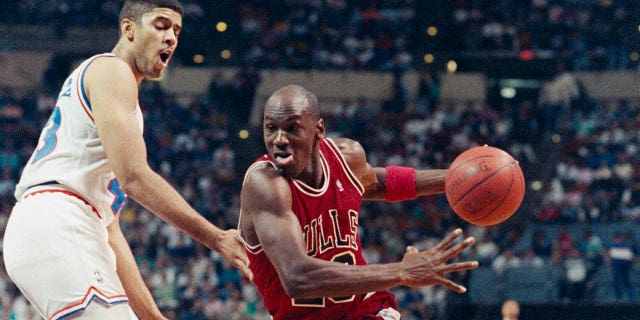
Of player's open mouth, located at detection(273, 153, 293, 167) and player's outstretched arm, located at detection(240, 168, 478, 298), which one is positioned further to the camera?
player's open mouth, located at detection(273, 153, 293, 167)

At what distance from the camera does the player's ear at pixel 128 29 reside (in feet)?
12.1

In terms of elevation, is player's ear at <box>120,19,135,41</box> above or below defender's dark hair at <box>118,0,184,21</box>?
below

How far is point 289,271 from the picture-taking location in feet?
11.3

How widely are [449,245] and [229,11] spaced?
57.2 feet

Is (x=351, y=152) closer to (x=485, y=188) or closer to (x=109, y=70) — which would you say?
(x=485, y=188)

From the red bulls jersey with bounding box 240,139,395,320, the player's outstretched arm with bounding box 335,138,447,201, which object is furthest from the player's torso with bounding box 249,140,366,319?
the player's outstretched arm with bounding box 335,138,447,201

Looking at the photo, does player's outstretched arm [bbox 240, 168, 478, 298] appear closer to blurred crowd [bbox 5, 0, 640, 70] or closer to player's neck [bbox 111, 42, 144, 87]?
player's neck [bbox 111, 42, 144, 87]

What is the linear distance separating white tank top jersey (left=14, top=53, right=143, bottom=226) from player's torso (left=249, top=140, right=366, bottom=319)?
827 millimetres

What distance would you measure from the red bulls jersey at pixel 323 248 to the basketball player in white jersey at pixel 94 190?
68 cm

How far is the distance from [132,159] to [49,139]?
0.55 metres

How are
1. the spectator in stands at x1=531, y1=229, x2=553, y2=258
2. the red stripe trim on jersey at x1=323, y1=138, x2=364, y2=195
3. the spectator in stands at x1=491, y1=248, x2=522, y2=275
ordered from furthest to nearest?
the spectator in stands at x1=531, y1=229, x2=553, y2=258
the spectator in stands at x1=491, y1=248, x2=522, y2=275
the red stripe trim on jersey at x1=323, y1=138, x2=364, y2=195

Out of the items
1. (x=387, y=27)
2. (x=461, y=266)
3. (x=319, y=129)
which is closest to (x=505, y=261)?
(x=387, y=27)

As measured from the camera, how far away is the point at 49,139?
11.6ft

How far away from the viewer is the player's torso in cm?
386
